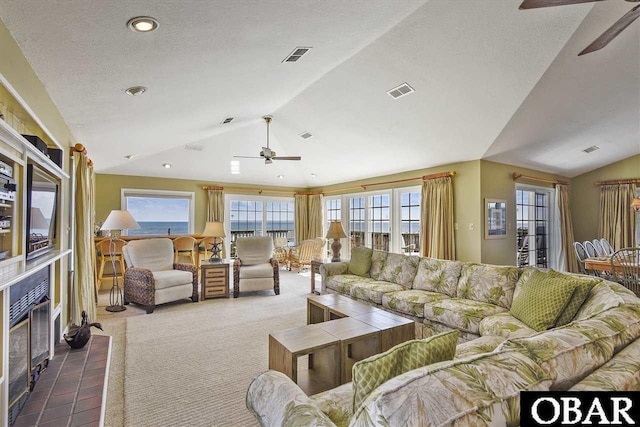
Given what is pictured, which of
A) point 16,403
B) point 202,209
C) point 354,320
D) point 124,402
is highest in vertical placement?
point 202,209

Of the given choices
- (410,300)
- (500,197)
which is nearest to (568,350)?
(410,300)

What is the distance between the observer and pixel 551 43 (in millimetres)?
2984

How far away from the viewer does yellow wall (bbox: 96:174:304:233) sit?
6.80 metres

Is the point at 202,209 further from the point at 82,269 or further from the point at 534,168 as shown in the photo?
the point at 534,168

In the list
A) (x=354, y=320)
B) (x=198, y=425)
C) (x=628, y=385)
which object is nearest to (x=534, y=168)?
(x=354, y=320)

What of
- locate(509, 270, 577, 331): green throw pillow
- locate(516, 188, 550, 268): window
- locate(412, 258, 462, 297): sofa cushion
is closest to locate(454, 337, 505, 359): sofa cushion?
locate(509, 270, 577, 331): green throw pillow

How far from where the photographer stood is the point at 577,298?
95.4 inches

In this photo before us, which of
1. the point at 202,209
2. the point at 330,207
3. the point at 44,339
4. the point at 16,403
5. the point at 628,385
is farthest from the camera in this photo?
the point at 330,207

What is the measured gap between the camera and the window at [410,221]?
20.9ft

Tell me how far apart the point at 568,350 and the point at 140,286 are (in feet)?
16.9

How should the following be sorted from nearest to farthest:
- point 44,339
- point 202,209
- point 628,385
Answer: point 628,385, point 44,339, point 202,209

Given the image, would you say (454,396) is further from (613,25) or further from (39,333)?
(39,333)

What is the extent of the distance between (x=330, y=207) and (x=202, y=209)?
10.8 ft

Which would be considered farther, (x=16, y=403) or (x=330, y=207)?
(x=330, y=207)
